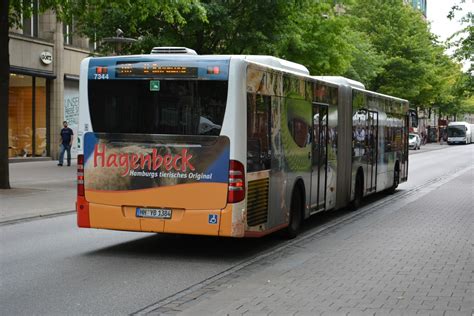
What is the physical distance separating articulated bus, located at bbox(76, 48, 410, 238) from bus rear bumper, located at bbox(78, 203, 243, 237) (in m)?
0.01

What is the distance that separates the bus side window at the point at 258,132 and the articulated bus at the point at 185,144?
0.01 m

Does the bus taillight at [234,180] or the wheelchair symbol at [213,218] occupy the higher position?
the bus taillight at [234,180]

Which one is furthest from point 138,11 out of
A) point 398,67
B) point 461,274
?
point 398,67

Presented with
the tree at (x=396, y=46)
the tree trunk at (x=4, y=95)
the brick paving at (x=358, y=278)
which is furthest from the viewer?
the tree at (x=396, y=46)

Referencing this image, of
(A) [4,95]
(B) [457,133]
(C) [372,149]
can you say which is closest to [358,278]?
(C) [372,149]

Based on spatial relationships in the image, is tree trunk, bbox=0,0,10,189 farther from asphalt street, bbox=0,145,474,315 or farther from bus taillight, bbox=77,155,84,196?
bus taillight, bbox=77,155,84,196

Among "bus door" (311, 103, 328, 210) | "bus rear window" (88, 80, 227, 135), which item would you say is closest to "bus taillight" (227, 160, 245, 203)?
"bus rear window" (88, 80, 227, 135)

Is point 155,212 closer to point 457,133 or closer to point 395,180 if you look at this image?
point 395,180

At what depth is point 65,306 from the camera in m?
6.96

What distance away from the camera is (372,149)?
1766cm

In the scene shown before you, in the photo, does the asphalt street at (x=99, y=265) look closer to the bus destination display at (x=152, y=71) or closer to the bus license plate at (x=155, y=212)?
the bus license plate at (x=155, y=212)

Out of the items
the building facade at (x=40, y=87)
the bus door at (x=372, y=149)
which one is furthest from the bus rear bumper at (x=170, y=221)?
the building facade at (x=40, y=87)

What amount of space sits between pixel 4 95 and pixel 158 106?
1055 cm

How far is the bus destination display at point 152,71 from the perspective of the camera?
9.68m
